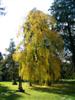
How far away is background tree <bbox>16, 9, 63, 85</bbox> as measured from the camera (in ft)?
142

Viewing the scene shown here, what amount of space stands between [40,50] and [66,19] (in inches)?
216

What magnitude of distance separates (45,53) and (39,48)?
3.66ft

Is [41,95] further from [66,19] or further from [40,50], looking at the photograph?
[66,19]

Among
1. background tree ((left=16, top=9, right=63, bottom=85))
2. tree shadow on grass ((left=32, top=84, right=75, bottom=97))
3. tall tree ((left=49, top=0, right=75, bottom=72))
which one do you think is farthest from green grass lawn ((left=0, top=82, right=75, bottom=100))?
tall tree ((left=49, top=0, right=75, bottom=72))

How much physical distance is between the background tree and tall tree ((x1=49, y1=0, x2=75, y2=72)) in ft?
3.84

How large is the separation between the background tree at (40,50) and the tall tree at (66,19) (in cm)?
117

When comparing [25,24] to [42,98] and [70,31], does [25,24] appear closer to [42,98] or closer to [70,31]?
[70,31]

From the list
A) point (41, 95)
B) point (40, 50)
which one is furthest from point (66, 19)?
point (41, 95)

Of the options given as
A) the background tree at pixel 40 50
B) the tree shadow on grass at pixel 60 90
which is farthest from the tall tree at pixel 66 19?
the tree shadow on grass at pixel 60 90

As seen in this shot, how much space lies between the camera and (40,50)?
4359 centimetres

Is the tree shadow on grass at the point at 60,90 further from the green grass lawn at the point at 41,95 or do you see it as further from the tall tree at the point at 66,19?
the tall tree at the point at 66,19

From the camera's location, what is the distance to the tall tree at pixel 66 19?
43.3m

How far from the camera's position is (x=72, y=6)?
141 feet

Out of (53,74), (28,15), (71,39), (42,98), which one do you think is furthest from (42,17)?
(42,98)
